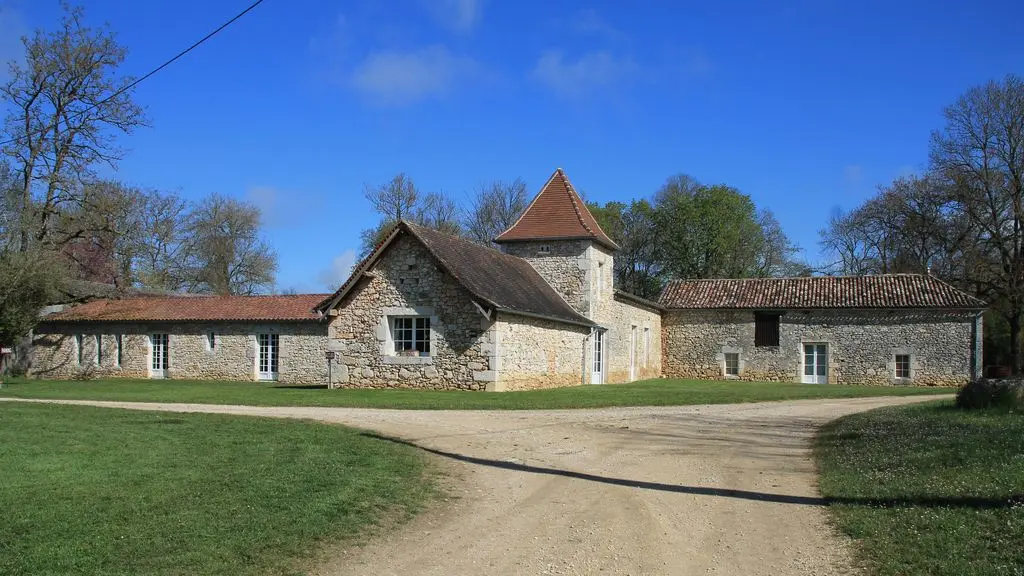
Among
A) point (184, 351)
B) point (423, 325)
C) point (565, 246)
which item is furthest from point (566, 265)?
point (184, 351)

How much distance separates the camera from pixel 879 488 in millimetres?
7949

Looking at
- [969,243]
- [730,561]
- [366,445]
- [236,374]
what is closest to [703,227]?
[969,243]

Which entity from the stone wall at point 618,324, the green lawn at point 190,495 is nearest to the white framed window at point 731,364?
the stone wall at point 618,324

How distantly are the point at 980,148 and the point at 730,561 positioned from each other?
1380 inches

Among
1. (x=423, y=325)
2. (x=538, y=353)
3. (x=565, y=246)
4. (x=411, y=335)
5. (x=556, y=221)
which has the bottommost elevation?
(x=538, y=353)

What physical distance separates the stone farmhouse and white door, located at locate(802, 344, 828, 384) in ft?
0.17

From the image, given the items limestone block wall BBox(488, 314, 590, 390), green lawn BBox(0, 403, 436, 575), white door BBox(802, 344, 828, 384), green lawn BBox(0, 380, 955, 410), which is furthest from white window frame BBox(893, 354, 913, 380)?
green lawn BBox(0, 403, 436, 575)

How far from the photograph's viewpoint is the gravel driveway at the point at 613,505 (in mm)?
6027

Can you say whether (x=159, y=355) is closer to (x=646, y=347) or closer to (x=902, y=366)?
(x=646, y=347)

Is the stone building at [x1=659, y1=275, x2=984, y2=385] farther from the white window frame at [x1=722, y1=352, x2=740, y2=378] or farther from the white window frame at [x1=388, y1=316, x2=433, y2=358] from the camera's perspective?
the white window frame at [x1=388, y1=316, x2=433, y2=358]

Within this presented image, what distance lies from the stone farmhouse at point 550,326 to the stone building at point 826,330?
54 mm

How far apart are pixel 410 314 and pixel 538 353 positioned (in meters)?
4.21

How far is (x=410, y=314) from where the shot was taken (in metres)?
22.6

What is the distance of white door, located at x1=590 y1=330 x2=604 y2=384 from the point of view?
2930 centimetres
